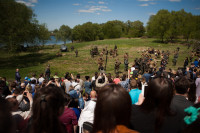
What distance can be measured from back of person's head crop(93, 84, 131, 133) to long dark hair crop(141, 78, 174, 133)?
701 mm

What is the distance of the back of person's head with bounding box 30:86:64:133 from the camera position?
186cm

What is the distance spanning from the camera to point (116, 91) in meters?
1.67

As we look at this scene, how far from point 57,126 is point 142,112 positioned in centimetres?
122

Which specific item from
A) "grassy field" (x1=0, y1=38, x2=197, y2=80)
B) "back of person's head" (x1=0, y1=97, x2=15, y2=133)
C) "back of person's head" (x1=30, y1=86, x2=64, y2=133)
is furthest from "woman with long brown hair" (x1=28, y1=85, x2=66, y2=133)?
"grassy field" (x1=0, y1=38, x2=197, y2=80)

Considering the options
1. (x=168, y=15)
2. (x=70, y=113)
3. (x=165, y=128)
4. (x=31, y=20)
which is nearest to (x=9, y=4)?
(x=31, y=20)

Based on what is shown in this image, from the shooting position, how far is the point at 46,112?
1894mm

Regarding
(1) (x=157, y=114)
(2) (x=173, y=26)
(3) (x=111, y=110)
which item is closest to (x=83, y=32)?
(2) (x=173, y=26)

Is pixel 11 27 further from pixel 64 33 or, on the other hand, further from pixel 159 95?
pixel 64 33

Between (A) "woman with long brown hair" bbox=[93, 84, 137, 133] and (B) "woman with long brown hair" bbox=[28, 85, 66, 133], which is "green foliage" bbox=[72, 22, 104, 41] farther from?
(A) "woman with long brown hair" bbox=[93, 84, 137, 133]

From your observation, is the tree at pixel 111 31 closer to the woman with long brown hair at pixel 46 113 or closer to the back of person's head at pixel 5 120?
the woman with long brown hair at pixel 46 113

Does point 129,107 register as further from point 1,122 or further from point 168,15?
point 168,15

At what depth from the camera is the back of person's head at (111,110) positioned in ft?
5.16

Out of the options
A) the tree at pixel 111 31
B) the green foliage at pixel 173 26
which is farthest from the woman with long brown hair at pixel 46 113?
the tree at pixel 111 31

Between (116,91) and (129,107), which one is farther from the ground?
(116,91)
